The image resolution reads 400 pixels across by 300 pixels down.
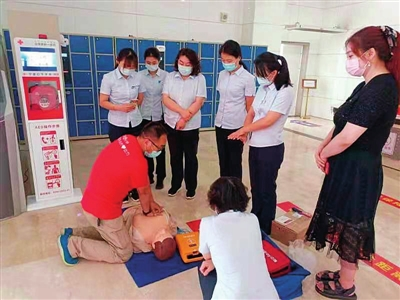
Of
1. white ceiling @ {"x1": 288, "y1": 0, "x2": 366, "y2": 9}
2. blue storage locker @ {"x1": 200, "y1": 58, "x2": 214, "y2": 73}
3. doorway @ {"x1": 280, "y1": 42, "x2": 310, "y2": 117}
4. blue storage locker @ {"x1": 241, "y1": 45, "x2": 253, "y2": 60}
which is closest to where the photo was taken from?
blue storage locker @ {"x1": 200, "y1": 58, "x2": 214, "y2": 73}

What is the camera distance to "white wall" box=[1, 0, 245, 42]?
533cm

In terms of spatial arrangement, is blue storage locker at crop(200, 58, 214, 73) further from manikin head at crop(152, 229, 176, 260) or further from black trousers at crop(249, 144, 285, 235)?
manikin head at crop(152, 229, 176, 260)

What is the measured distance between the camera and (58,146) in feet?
9.60

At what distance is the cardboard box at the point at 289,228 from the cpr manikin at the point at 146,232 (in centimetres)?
83

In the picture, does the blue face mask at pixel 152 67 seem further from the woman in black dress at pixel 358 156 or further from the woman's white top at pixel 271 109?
the woman in black dress at pixel 358 156

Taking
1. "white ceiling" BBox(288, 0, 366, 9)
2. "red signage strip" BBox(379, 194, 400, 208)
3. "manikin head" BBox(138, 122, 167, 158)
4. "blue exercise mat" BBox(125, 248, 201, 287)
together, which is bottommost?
"red signage strip" BBox(379, 194, 400, 208)

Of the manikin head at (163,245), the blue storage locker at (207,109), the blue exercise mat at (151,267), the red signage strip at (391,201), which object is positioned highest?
the blue storage locker at (207,109)

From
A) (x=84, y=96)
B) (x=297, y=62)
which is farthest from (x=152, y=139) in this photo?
(x=297, y=62)

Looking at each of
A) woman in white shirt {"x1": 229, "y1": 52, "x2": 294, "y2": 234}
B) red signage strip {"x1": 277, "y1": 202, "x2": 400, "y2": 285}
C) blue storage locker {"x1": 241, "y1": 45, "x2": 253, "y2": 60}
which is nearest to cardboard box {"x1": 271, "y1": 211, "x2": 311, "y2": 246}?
woman in white shirt {"x1": 229, "y1": 52, "x2": 294, "y2": 234}

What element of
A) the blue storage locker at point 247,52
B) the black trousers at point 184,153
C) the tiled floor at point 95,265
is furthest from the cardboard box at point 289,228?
the blue storage locker at point 247,52

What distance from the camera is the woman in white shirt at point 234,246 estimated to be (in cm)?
129

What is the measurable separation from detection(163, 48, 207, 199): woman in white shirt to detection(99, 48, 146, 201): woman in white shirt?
0.30m

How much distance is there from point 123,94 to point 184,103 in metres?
0.57

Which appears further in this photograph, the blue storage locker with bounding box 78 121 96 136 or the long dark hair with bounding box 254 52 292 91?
the blue storage locker with bounding box 78 121 96 136
